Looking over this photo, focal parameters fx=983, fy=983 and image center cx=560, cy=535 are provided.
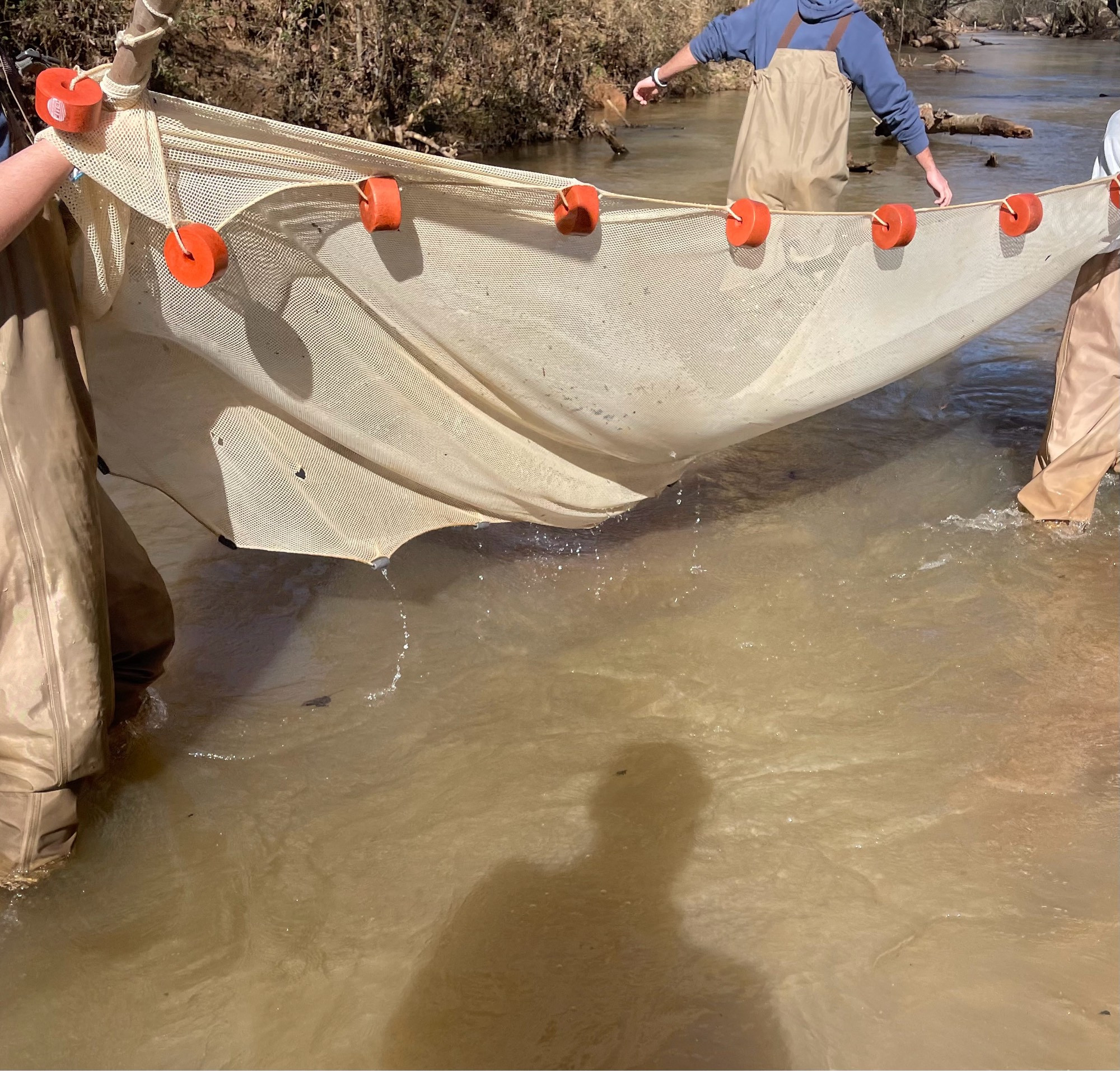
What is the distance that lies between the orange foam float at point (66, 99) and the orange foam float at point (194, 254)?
0.26m

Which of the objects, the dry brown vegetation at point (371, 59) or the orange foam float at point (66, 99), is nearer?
the orange foam float at point (66, 99)

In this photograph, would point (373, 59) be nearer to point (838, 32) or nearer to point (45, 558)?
point (838, 32)

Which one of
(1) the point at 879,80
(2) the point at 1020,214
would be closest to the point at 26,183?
(2) the point at 1020,214

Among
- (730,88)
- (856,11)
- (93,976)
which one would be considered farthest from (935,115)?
(93,976)

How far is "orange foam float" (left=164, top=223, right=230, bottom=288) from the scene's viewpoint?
6.64ft

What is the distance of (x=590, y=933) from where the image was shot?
90.6 inches

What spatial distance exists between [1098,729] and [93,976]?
Answer: 2.77 meters

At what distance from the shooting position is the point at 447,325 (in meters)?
2.61

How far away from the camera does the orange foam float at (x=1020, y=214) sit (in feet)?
10.6

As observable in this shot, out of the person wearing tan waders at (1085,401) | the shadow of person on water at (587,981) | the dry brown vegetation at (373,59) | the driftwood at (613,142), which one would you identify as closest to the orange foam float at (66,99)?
the shadow of person on water at (587,981)

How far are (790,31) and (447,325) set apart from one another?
2282 millimetres

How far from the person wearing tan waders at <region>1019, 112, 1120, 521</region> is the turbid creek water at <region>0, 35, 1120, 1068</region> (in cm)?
18

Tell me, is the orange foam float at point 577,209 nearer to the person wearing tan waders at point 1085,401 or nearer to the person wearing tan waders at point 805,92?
the person wearing tan waders at point 805,92

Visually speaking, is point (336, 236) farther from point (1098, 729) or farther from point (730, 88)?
point (730, 88)
